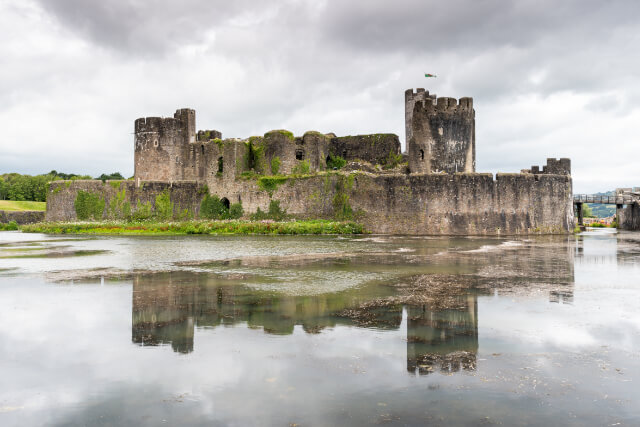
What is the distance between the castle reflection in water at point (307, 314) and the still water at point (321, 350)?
0.04 metres

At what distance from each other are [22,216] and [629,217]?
57.3 meters

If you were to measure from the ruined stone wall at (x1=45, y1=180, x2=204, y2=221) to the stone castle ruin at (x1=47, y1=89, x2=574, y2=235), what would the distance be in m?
0.08

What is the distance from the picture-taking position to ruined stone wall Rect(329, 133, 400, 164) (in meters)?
40.8

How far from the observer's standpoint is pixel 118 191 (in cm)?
4212

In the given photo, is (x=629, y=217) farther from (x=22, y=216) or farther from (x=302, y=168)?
(x=22, y=216)

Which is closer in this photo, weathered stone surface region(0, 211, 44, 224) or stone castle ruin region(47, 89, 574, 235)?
stone castle ruin region(47, 89, 574, 235)

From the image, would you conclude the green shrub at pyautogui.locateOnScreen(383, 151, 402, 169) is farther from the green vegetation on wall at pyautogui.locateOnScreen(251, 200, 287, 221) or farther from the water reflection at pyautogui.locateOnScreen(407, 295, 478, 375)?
the water reflection at pyautogui.locateOnScreen(407, 295, 478, 375)

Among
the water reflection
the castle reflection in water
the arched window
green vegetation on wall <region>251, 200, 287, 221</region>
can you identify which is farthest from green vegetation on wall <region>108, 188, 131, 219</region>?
the water reflection

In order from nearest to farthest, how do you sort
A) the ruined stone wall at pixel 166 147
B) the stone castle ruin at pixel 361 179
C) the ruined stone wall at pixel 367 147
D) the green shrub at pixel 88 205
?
the stone castle ruin at pixel 361 179 → the ruined stone wall at pixel 367 147 → the green shrub at pixel 88 205 → the ruined stone wall at pixel 166 147

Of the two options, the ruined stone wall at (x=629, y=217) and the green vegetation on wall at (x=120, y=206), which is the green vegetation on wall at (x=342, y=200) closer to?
the green vegetation on wall at (x=120, y=206)

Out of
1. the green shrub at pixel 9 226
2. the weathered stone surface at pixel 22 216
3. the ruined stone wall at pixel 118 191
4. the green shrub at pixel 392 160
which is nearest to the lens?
the green shrub at pixel 392 160

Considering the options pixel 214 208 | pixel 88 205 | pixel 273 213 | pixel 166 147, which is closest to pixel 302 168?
pixel 273 213

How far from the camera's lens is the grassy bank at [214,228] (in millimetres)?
32406

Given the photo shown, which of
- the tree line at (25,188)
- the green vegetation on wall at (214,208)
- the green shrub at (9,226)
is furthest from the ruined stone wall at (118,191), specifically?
the tree line at (25,188)
